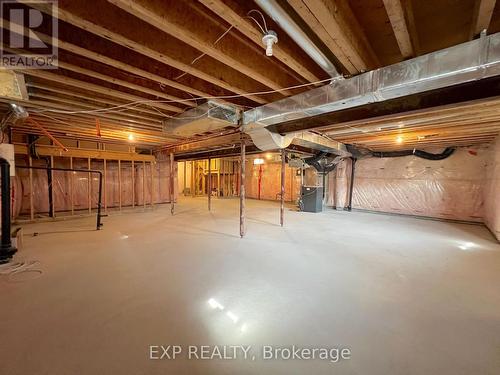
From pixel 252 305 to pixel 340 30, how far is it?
2.17 metres

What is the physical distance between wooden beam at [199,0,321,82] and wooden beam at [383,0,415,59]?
699 millimetres

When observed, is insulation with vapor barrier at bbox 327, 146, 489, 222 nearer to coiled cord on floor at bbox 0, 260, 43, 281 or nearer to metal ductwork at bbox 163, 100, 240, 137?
metal ductwork at bbox 163, 100, 240, 137

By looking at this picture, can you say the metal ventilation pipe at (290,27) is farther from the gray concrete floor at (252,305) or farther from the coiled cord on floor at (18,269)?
the coiled cord on floor at (18,269)

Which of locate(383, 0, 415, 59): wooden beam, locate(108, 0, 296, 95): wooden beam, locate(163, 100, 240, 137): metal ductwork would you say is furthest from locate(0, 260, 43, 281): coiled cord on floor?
locate(383, 0, 415, 59): wooden beam

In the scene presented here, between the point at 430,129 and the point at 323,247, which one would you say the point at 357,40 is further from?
the point at 430,129

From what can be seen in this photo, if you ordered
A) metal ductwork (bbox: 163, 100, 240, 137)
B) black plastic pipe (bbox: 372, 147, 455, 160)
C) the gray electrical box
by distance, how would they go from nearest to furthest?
metal ductwork (bbox: 163, 100, 240, 137) → black plastic pipe (bbox: 372, 147, 455, 160) → the gray electrical box

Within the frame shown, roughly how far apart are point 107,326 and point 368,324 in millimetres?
1901

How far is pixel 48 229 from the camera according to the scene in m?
4.18

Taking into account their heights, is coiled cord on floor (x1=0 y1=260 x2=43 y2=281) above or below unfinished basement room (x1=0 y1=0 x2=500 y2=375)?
below

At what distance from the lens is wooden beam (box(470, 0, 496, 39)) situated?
3.76 feet

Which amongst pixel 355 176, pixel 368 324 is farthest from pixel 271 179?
pixel 368 324

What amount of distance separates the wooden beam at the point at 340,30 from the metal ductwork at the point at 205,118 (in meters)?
1.55

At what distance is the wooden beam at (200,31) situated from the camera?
1293mm

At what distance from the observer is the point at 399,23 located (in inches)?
50.9
